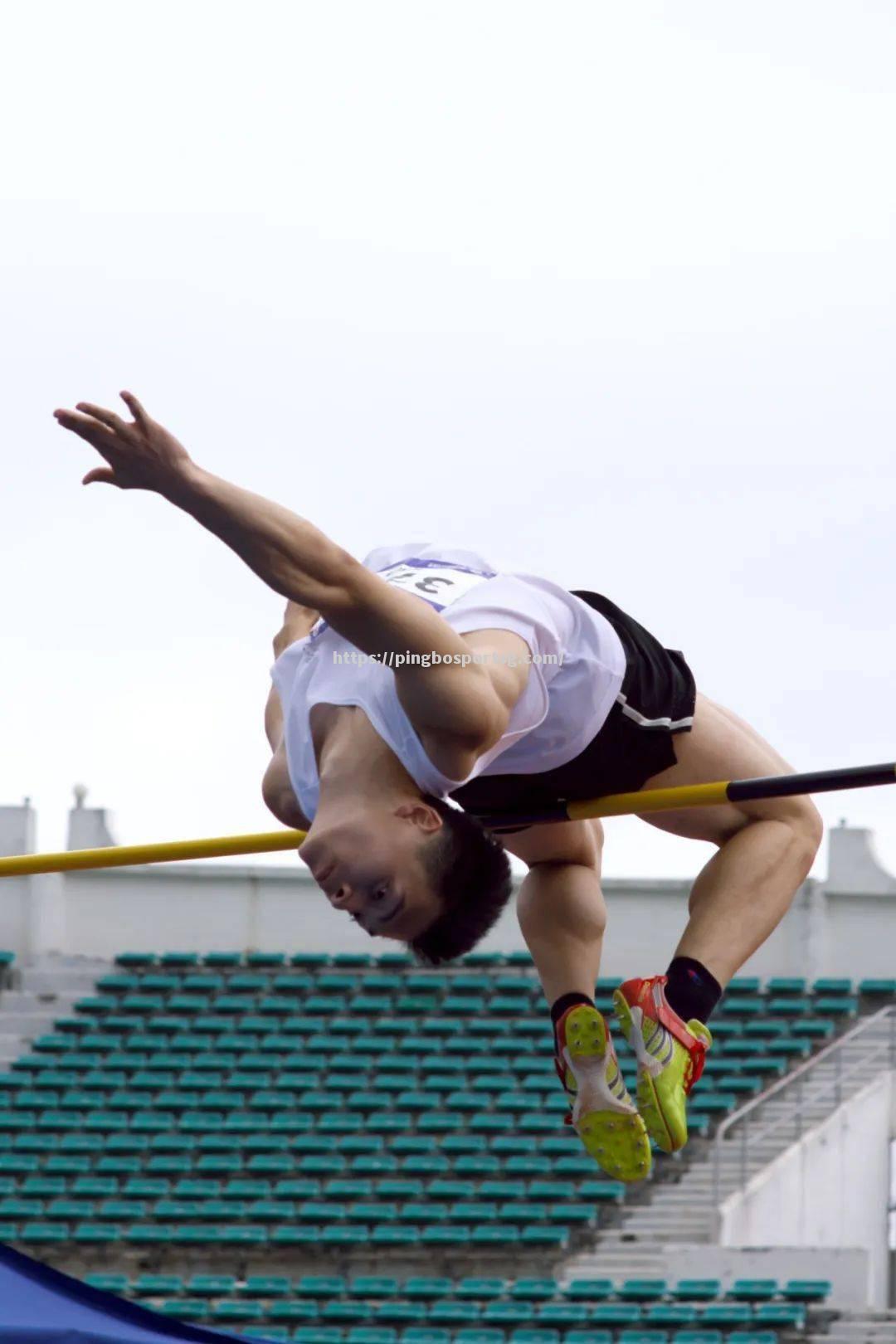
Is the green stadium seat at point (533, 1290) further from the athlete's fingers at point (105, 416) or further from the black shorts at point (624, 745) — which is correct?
the athlete's fingers at point (105, 416)

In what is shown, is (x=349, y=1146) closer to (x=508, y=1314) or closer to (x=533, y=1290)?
(x=533, y=1290)

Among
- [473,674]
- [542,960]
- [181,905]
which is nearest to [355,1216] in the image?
[181,905]

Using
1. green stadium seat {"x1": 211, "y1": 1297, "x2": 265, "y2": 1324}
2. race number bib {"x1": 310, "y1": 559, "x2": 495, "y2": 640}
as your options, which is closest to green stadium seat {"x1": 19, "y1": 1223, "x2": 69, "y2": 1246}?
green stadium seat {"x1": 211, "y1": 1297, "x2": 265, "y2": 1324}

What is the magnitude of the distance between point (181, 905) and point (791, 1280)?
6.69 m

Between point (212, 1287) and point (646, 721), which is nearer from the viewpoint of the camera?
point (646, 721)

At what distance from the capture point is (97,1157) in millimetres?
12961

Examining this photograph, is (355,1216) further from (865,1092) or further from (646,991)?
(646,991)

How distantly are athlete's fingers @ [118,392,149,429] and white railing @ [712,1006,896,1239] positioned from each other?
933 cm

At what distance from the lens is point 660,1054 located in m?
3.64

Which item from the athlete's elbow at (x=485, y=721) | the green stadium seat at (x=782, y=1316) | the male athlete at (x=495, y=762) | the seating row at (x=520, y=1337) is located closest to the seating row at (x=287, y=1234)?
the seating row at (x=520, y=1337)

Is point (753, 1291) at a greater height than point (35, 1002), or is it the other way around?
point (35, 1002)

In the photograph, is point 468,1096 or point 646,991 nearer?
point 646,991

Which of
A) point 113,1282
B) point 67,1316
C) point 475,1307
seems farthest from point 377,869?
point 113,1282

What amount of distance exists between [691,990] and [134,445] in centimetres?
155
